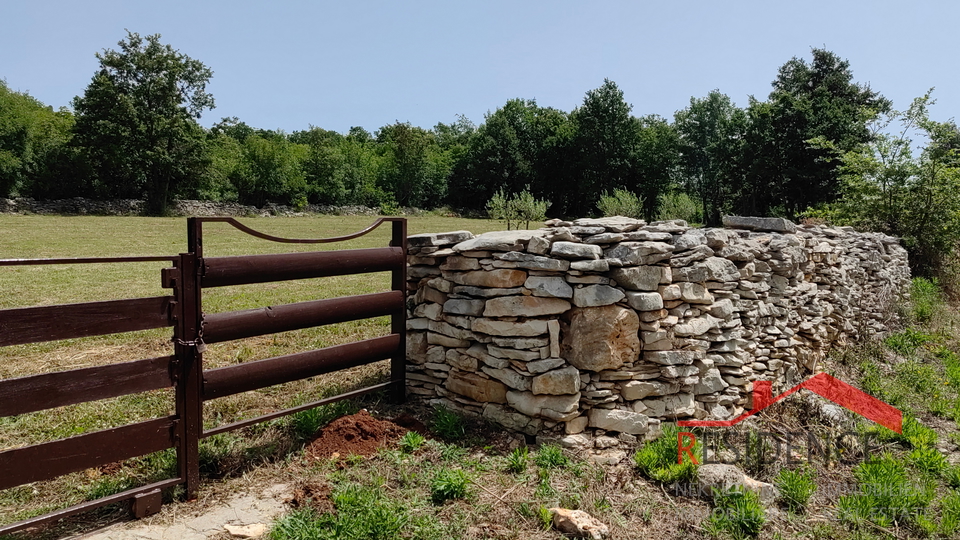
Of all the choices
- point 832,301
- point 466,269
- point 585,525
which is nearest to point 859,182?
point 832,301

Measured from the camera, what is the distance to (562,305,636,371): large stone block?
4.38 metres

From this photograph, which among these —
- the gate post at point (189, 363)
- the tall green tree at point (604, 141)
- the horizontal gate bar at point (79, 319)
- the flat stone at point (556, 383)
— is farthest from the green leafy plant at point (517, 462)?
the tall green tree at point (604, 141)

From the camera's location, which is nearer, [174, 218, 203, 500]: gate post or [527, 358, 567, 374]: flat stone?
[174, 218, 203, 500]: gate post

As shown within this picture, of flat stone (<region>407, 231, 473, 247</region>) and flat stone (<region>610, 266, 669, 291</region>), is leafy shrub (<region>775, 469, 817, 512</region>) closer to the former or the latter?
flat stone (<region>610, 266, 669, 291</region>)

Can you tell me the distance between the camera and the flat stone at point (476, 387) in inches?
178

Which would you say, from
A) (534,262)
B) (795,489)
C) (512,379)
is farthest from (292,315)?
(795,489)

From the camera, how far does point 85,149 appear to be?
3169 centimetres

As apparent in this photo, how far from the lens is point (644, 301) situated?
175 inches

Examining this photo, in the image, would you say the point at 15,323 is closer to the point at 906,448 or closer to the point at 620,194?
the point at 906,448

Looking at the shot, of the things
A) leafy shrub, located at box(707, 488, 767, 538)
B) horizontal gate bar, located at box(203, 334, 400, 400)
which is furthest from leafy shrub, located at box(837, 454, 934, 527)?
horizontal gate bar, located at box(203, 334, 400, 400)

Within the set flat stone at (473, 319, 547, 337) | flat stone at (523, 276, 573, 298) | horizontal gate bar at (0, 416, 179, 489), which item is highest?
flat stone at (523, 276, 573, 298)

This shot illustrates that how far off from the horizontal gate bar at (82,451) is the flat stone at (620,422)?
2.98m

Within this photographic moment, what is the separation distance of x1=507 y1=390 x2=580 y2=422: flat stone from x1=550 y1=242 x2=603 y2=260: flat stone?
1070mm

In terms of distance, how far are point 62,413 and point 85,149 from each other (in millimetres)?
34079
